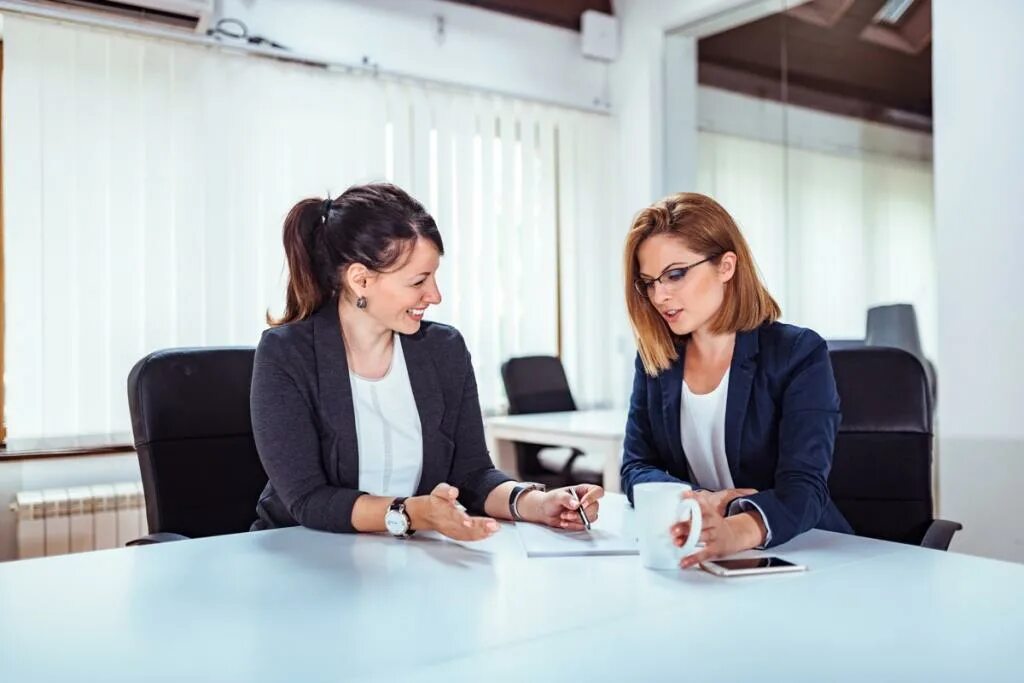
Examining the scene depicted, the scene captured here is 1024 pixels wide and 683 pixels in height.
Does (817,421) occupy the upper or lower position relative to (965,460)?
upper

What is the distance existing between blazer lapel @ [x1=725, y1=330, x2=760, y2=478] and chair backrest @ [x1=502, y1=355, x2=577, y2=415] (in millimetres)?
2101

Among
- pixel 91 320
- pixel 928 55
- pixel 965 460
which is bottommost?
pixel 965 460

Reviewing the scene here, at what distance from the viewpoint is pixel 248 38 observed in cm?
335

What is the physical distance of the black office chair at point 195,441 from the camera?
1.73m

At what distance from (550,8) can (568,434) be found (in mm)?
2264

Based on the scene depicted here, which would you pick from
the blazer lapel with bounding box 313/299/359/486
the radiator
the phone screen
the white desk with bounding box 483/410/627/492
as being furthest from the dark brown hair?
the radiator

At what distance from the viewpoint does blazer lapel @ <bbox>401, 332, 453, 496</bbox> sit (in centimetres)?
170

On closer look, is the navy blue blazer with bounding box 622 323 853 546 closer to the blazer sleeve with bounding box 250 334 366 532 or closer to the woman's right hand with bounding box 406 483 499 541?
the woman's right hand with bounding box 406 483 499 541

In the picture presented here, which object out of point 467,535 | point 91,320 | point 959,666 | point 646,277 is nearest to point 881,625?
point 959,666

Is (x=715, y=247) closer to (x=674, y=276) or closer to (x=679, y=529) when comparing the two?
(x=674, y=276)

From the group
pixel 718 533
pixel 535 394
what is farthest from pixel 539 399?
pixel 718 533

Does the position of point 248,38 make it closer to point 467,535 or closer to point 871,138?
point 871,138

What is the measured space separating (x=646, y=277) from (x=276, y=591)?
937mm

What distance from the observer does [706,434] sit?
167 centimetres
